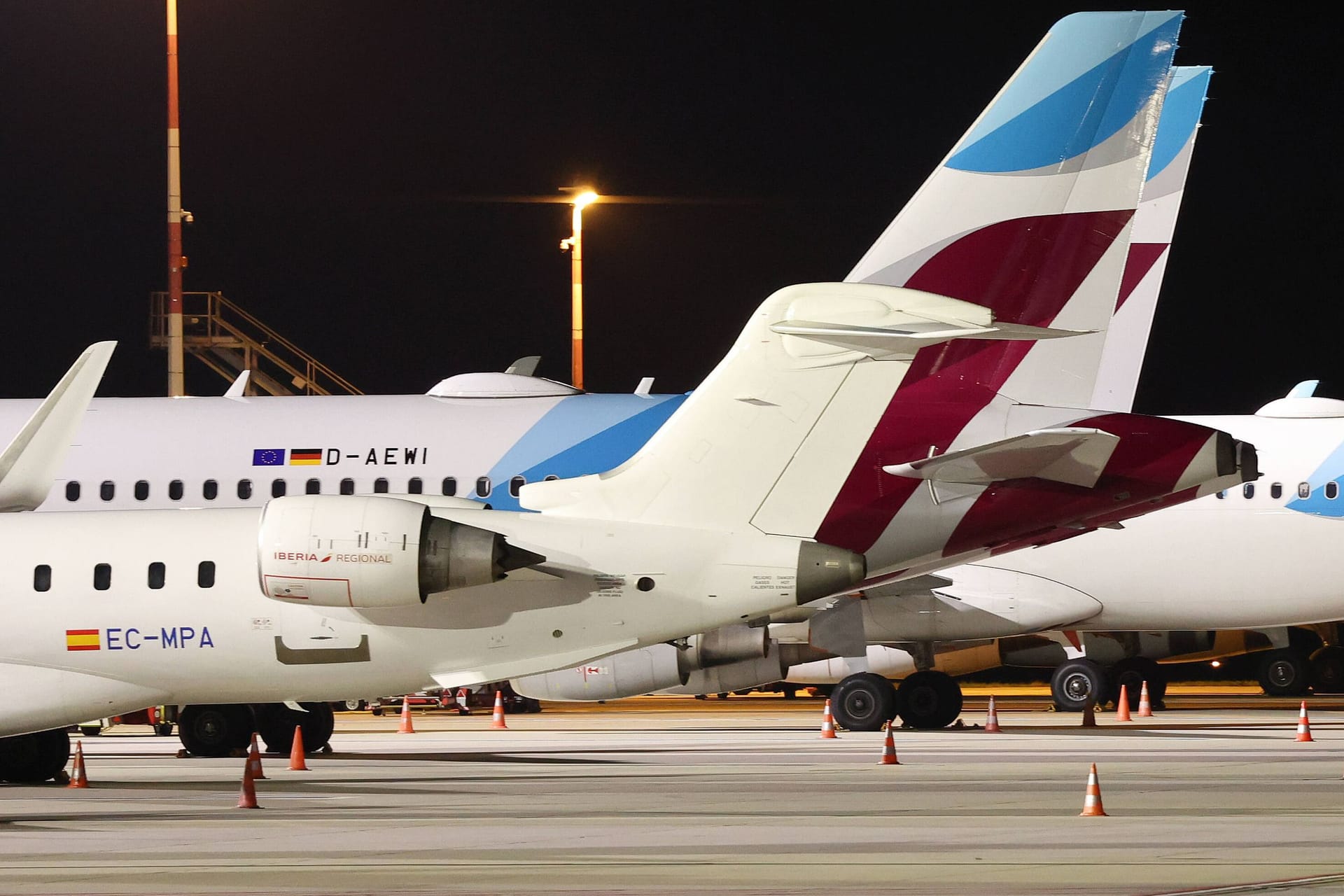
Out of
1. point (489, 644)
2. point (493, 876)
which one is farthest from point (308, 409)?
point (493, 876)

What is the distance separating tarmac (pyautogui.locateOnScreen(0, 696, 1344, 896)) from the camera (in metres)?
12.9

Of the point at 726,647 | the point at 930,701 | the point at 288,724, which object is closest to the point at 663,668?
the point at 726,647

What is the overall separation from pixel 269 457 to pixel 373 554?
12256mm

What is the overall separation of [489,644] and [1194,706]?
1110 inches

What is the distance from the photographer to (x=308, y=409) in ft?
97.2

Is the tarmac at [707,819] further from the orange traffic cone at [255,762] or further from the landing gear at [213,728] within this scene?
the landing gear at [213,728]

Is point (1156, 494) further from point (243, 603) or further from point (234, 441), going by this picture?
point (234, 441)

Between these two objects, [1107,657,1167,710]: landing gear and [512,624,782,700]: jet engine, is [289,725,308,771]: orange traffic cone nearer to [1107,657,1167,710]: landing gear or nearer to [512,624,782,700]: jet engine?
[512,624,782,700]: jet engine

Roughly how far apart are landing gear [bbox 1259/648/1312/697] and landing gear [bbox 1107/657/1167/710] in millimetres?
6307

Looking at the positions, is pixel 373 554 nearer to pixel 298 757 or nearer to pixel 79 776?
pixel 79 776

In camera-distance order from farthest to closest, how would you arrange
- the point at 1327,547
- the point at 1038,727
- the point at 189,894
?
the point at 1038,727 → the point at 1327,547 → the point at 189,894

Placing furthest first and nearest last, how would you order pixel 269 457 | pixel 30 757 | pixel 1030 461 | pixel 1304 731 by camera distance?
pixel 269 457 → pixel 1304 731 → pixel 30 757 → pixel 1030 461

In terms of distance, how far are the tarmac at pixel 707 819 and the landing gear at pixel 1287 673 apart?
1768cm

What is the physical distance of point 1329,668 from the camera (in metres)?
49.7
